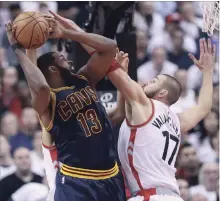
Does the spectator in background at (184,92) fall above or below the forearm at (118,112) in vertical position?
below

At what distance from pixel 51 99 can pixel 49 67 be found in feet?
0.94

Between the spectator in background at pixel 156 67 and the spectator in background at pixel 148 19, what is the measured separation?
0.41 metres

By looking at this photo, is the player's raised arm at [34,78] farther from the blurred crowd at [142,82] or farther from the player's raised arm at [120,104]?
the blurred crowd at [142,82]

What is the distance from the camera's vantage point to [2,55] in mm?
9828

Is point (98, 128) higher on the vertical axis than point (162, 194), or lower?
higher

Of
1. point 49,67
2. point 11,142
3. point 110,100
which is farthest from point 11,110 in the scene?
point 49,67

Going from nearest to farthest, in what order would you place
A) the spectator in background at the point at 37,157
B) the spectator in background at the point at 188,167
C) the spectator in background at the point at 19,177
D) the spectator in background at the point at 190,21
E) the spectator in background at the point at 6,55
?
the spectator in background at the point at 19,177 < the spectator in background at the point at 37,157 < the spectator in background at the point at 188,167 < the spectator in background at the point at 6,55 < the spectator in background at the point at 190,21

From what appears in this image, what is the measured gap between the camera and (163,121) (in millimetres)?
5594

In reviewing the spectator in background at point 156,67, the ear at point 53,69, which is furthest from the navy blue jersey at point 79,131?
the spectator in background at point 156,67

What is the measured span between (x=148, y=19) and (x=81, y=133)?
5.94 metres

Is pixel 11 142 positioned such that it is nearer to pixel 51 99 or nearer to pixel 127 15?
pixel 127 15

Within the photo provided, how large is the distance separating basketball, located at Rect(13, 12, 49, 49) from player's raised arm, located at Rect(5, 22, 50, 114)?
0.05 metres

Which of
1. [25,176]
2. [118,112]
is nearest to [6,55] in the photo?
[25,176]

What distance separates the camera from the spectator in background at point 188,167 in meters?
9.59
